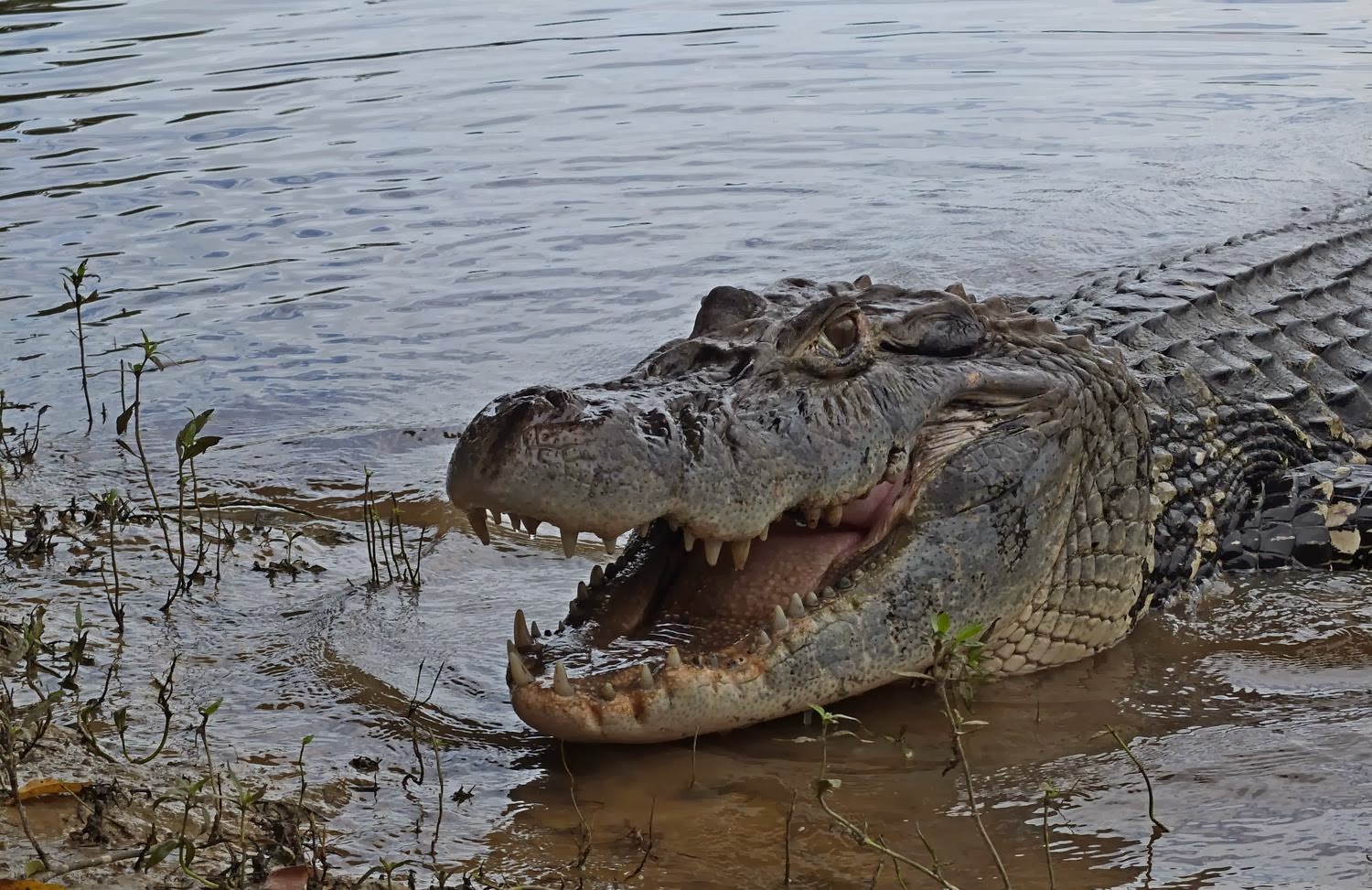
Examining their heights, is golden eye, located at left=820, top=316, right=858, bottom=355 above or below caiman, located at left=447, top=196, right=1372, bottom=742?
above

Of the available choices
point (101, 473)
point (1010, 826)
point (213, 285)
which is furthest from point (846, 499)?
point (213, 285)

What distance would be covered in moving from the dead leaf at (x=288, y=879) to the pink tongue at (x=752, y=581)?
1177 mm

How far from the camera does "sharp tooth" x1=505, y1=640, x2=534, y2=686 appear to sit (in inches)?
120

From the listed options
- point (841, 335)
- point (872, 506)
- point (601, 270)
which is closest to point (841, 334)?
point (841, 335)

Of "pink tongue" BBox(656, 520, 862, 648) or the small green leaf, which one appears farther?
"pink tongue" BBox(656, 520, 862, 648)

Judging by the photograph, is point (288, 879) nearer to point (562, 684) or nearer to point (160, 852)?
point (160, 852)

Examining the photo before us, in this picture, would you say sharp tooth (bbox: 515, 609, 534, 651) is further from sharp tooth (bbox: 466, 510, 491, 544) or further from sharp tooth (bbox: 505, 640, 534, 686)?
sharp tooth (bbox: 466, 510, 491, 544)

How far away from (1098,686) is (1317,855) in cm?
96

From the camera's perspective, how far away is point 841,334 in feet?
11.8

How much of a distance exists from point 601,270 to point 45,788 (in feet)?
17.8

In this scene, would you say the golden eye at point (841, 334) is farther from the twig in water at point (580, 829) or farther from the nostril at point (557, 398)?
the twig in water at point (580, 829)

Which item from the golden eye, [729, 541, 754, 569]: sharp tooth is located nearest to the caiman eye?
the golden eye

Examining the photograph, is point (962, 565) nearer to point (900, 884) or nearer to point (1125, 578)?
point (1125, 578)

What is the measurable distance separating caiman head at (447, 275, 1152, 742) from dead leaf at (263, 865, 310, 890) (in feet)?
2.30
